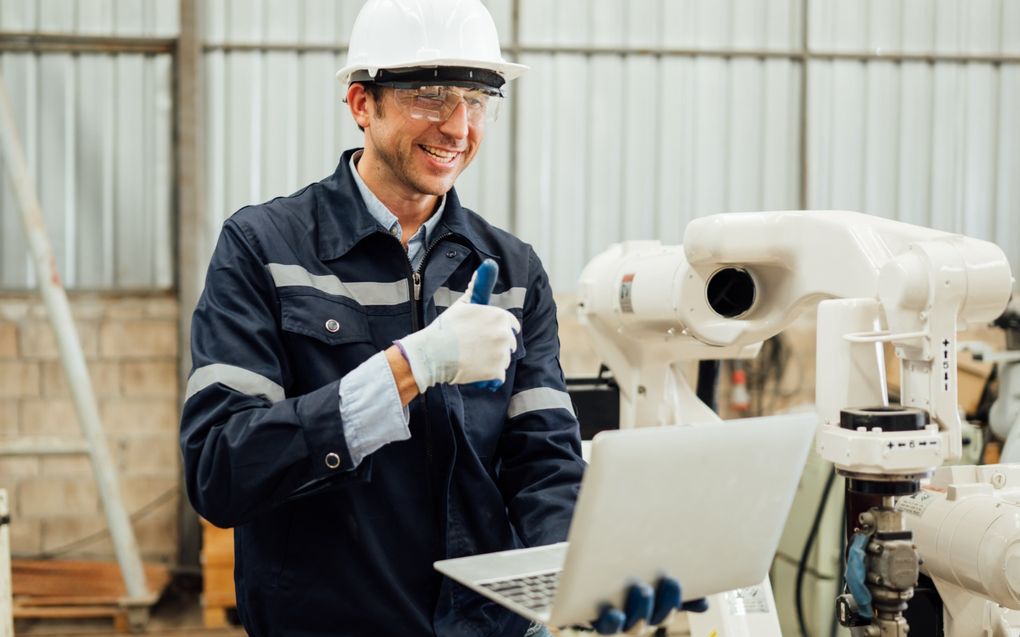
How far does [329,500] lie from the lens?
1.40 meters

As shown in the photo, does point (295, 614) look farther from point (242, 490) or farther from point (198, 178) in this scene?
point (198, 178)

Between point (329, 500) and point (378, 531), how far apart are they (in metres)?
0.08

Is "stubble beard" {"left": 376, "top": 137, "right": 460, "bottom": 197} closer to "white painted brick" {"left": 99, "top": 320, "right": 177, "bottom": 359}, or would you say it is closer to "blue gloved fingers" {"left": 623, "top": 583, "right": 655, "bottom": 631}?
"blue gloved fingers" {"left": 623, "top": 583, "right": 655, "bottom": 631}

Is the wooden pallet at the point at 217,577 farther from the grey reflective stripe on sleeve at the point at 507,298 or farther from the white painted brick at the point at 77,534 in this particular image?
the grey reflective stripe on sleeve at the point at 507,298

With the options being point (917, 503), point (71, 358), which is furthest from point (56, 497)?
point (917, 503)

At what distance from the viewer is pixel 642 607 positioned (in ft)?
3.45

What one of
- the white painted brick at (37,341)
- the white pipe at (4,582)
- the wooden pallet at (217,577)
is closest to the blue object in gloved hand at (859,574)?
the white pipe at (4,582)

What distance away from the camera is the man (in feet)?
4.14

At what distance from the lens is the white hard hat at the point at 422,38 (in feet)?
4.89

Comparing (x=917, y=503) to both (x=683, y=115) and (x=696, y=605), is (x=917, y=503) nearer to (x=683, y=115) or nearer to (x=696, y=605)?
(x=696, y=605)

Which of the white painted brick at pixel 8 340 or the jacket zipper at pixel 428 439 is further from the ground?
the jacket zipper at pixel 428 439

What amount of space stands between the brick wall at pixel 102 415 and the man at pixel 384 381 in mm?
3037

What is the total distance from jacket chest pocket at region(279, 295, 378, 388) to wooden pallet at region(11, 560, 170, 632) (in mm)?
2817

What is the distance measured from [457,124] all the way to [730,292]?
65 cm
